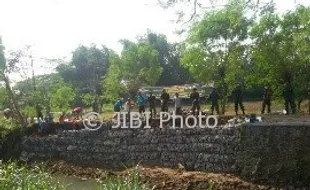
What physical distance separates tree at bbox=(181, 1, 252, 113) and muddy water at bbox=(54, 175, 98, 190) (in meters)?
8.41

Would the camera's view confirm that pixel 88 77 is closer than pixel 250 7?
No

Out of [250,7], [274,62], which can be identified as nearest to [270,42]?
[274,62]

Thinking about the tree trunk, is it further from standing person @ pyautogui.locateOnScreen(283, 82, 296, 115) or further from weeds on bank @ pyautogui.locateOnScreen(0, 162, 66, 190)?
weeds on bank @ pyautogui.locateOnScreen(0, 162, 66, 190)

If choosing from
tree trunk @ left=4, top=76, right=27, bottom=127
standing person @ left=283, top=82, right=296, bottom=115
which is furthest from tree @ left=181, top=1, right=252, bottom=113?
tree trunk @ left=4, top=76, right=27, bottom=127

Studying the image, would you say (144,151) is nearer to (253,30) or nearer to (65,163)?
(65,163)

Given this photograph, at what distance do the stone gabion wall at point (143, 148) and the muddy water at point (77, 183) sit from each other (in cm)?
164

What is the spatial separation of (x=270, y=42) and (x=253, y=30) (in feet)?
3.47

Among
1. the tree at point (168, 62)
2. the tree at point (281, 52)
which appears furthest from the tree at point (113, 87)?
the tree at point (168, 62)

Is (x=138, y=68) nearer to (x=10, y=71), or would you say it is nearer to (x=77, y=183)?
(x=10, y=71)

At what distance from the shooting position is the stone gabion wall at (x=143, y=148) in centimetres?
1912

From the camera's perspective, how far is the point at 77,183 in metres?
19.6

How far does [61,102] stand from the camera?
2844 cm

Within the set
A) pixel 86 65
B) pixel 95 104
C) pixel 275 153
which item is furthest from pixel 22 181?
pixel 86 65

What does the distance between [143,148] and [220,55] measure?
23.2 feet
